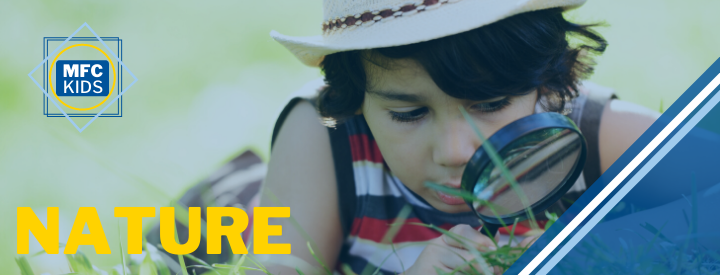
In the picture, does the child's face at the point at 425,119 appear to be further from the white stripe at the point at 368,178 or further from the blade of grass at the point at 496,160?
the white stripe at the point at 368,178

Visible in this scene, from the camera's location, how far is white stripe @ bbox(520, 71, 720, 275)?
0.67m

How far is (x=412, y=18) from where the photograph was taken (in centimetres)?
104

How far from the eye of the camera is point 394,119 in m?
1.19

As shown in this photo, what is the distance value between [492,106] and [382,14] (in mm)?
294

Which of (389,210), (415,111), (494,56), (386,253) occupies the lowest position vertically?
(386,253)

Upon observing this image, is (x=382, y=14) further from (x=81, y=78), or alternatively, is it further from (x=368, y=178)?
(x=81, y=78)

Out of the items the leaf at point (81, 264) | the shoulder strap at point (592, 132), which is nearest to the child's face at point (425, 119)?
the shoulder strap at point (592, 132)

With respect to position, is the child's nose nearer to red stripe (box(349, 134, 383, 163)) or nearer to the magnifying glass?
the magnifying glass

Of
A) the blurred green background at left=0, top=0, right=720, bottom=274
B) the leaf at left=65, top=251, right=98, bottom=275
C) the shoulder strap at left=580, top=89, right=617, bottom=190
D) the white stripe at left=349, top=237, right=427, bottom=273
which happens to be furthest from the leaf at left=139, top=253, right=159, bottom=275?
the blurred green background at left=0, top=0, right=720, bottom=274

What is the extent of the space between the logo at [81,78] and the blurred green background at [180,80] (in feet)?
0.22

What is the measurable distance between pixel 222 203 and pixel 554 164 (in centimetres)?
131

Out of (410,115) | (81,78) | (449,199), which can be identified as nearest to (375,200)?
(449,199)

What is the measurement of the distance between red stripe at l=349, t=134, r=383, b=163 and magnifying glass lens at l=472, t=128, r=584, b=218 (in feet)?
1.88

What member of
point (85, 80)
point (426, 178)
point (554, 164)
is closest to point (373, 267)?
point (426, 178)
